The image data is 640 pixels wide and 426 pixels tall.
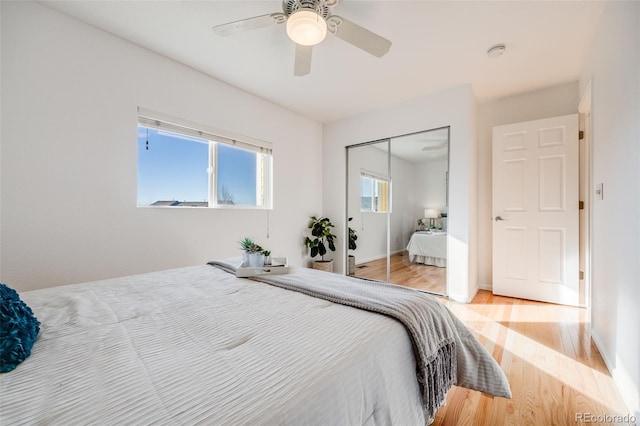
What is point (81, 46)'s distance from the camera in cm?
202

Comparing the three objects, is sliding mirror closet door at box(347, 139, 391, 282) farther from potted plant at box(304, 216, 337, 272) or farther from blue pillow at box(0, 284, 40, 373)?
blue pillow at box(0, 284, 40, 373)

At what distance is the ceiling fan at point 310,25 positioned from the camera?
5.11ft

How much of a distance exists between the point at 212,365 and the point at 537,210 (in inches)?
142

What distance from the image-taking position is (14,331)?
2.32 ft

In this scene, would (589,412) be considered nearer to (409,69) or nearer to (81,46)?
(409,69)

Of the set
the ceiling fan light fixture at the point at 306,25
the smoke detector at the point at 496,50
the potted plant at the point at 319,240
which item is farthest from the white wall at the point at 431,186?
the ceiling fan light fixture at the point at 306,25

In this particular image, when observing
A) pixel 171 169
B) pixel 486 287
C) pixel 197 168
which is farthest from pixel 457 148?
pixel 171 169

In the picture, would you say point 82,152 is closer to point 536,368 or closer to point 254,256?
point 254,256

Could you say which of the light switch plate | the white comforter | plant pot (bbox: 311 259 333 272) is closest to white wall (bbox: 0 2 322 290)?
the white comforter

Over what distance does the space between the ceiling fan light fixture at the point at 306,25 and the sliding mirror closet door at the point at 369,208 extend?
2268 millimetres

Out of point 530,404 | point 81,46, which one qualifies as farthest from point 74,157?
point 530,404

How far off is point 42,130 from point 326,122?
3282 mm

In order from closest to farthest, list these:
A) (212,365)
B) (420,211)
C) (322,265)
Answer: (212,365) → (420,211) → (322,265)

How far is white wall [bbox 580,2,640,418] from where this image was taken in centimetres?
132
